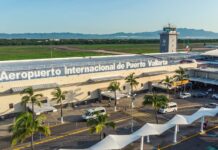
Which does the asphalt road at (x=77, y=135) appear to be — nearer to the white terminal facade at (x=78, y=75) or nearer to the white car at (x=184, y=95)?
the white terminal facade at (x=78, y=75)

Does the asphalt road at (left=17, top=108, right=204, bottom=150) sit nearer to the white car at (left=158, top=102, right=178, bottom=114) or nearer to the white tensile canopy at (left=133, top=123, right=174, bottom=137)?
the white car at (left=158, top=102, right=178, bottom=114)

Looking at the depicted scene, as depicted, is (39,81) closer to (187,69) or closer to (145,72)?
(145,72)

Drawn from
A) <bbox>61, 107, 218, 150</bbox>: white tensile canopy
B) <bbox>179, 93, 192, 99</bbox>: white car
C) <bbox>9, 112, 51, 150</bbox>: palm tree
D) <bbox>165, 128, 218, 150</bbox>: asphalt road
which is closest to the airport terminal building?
<bbox>179, 93, 192, 99</bbox>: white car

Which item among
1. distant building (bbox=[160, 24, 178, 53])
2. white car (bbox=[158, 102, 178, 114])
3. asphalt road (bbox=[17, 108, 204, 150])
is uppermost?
distant building (bbox=[160, 24, 178, 53])

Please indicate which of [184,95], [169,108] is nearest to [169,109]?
[169,108]

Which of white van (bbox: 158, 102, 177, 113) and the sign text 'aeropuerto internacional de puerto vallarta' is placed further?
white van (bbox: 158, 102, 177, 113)

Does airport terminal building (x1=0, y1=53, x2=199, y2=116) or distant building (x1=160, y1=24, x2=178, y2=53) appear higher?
distant building (x1=160, y1=24, x2=178, y2=53)

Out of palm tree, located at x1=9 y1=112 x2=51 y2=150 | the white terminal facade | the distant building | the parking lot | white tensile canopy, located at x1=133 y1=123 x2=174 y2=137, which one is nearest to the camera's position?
palm tree, located at x1=9 y1=112 x2=51 y2=150

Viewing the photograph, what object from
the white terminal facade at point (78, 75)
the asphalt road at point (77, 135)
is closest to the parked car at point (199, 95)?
the white terminal facade at point (78, 75)
